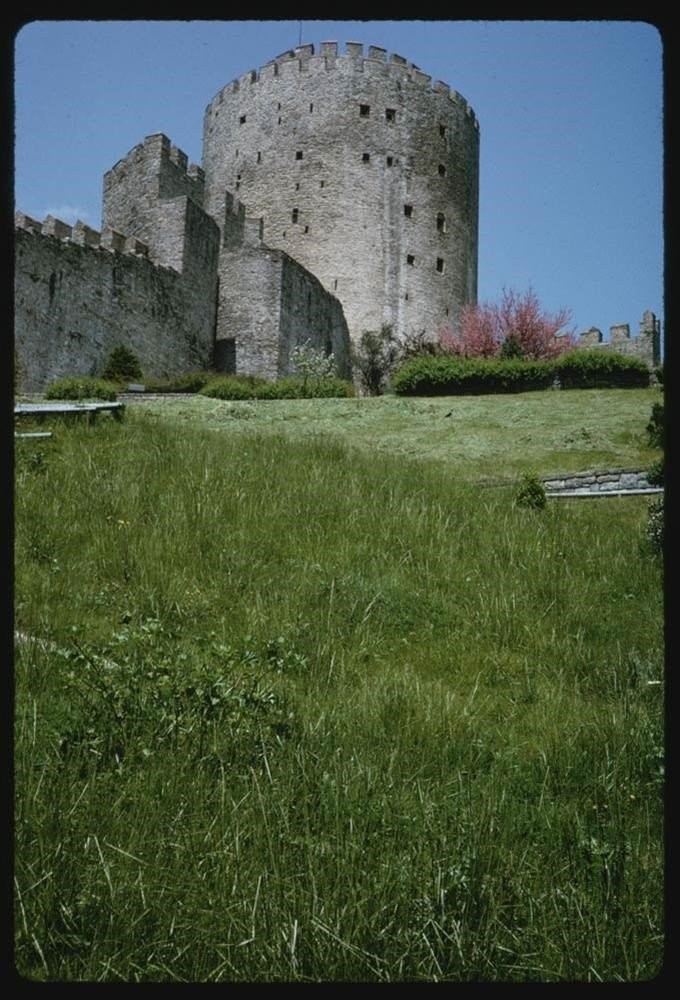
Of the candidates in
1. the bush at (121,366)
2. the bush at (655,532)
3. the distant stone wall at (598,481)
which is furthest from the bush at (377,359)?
the bush at (655,532)

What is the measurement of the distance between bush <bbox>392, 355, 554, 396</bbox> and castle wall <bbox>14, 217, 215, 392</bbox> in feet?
29.5

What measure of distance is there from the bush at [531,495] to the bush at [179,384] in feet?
57.5

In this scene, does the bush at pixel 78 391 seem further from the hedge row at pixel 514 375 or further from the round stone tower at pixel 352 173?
the round stone tower at pixel 352 173

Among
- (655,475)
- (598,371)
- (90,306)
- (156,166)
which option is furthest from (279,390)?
(655,475)

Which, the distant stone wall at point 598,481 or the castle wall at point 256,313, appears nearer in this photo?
the distant stone wall at point 598,481

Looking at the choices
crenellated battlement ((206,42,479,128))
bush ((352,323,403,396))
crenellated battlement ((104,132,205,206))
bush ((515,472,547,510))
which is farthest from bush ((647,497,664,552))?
crenellated battlement ((206,42,479,128))

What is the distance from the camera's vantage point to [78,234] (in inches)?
1002

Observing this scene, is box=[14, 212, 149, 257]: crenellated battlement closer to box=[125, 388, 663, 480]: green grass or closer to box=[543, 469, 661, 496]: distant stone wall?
box=[125, 388, 663, 480]: green grass

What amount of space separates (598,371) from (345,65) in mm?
26451

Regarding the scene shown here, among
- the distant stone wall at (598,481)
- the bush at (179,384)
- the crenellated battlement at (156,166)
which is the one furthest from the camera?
the crenellated battlement at (156,166)

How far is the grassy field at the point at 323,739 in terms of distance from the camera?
2.36 metres

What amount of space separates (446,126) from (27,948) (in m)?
48.4

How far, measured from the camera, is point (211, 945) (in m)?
2.29

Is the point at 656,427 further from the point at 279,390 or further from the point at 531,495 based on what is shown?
the point at 279,390
